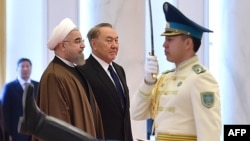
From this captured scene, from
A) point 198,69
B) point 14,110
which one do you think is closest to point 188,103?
point 198,69

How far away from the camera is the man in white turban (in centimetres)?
277

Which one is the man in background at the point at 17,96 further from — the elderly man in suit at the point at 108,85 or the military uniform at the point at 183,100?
the military uniform at the point at 183,100

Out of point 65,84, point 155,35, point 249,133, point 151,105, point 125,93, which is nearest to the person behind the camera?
point 249,133

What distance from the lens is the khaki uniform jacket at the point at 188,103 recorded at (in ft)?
7.14

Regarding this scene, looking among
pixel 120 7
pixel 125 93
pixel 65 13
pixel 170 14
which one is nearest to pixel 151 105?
pixel 170 14

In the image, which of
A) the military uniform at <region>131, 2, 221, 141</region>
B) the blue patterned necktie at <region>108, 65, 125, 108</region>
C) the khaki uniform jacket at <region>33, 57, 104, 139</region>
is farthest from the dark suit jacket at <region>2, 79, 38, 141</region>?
the military uniform at <region>131, 2, 221, 141</region>

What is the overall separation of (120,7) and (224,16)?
103cm

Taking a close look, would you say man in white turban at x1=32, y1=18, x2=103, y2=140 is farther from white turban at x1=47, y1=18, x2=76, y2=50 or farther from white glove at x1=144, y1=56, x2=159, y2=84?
white glove at x1=144, y1=56, x2=159, y2=84

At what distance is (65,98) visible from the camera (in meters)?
2.80

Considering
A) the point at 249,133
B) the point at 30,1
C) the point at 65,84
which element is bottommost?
the point at 249,133

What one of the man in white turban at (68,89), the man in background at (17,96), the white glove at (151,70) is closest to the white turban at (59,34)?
the man in white turban at (68,89)

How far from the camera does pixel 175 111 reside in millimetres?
2275

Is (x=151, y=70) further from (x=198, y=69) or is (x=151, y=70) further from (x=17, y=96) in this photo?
(x=17, y=96)

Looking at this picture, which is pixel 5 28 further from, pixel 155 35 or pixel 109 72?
pixel 109 72
